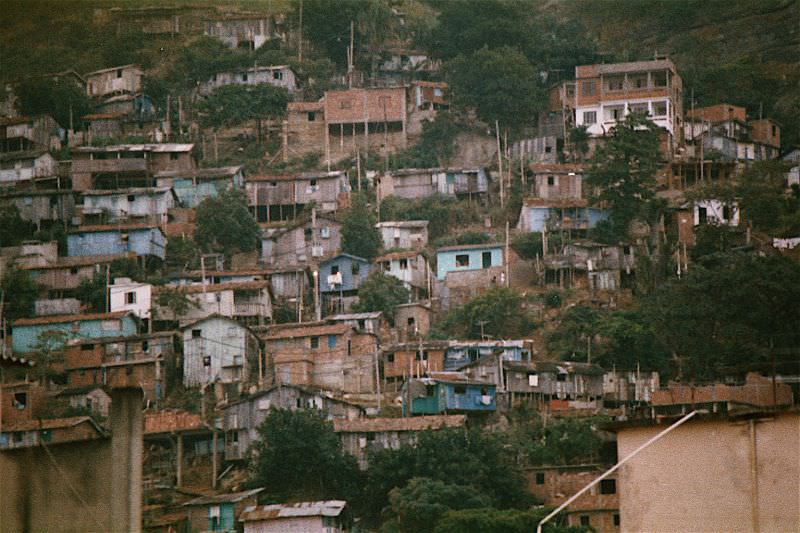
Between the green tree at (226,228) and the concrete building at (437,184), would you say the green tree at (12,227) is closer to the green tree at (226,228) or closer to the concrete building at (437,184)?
the green tree at (226,228)

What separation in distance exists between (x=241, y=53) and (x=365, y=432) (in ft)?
64.3

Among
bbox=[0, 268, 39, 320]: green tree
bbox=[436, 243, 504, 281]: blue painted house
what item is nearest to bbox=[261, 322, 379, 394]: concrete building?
bbox=[436, 243, 504, 281]: blue painted house

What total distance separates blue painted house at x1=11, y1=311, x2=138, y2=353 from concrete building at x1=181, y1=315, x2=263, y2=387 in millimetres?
1419

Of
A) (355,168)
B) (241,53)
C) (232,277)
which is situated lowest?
(232,277)

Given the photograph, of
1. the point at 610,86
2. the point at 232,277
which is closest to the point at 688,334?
the point at 232,277

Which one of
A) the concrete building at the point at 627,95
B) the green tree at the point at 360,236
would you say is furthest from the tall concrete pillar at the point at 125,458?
the concrete building at the point at 627,95

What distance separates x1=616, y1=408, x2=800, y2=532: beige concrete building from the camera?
6.67m

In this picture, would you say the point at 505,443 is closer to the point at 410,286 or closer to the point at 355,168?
the point at 410,286

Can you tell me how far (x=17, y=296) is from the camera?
30891 millimetres

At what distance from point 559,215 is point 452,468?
11.2 meters

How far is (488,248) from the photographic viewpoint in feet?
106

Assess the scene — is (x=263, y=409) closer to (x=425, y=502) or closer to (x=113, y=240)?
(x=425, y=502)

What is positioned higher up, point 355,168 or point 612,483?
point 355,168

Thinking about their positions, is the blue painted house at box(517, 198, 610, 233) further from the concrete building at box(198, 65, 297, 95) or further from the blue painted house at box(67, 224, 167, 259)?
the concrete building at box(198, 65, 297, 95)
